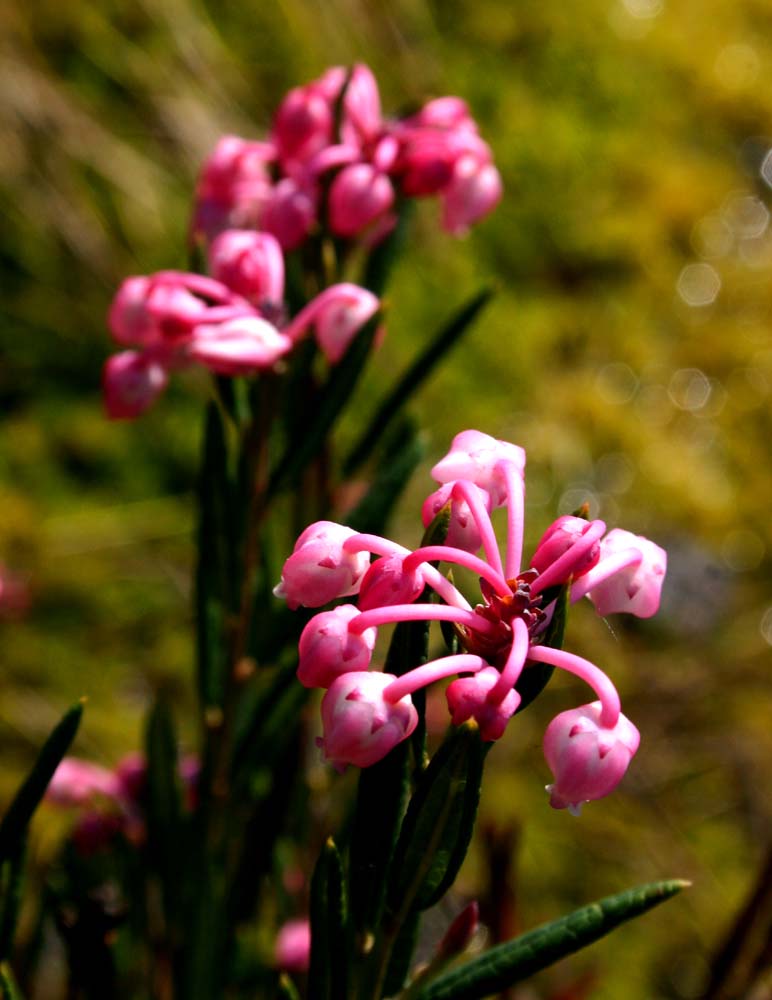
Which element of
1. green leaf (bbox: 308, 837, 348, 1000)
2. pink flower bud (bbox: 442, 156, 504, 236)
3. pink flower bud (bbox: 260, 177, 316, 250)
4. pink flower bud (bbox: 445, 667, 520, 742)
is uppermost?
pink flower bud (bbox: 442, 156, 504, 236)

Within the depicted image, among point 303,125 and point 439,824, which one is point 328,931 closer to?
point 439,824

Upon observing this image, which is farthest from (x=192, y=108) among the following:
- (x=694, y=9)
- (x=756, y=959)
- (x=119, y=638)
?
(x=756, y=959)

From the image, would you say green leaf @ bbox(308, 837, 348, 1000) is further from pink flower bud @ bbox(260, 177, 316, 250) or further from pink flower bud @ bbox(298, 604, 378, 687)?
pink flower bud @ bbox(260, 177, 316, 250)

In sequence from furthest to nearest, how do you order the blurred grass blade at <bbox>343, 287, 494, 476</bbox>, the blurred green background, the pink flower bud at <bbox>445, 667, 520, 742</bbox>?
the blurred green background
the blurred grass blade at <bbox>343, 287, 494, 476</bbox>
the pink flower bud at <bbox>445, 667, 520, 742</bbox>

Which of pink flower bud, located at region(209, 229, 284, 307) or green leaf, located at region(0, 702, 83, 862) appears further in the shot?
pink flower bud, located at region(209, 229, 284, 307)

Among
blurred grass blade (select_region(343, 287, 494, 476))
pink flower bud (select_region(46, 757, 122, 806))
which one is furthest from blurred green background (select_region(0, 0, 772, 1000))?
blurred grass blade (select_region(343, 287, 494, 476))

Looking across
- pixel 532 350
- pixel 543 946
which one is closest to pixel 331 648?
pixel 543 946

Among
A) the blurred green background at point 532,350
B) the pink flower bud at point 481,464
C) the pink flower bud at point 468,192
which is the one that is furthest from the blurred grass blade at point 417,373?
the blurred green background at point 532,350

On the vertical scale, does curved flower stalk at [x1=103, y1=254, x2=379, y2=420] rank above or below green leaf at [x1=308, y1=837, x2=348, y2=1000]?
above
